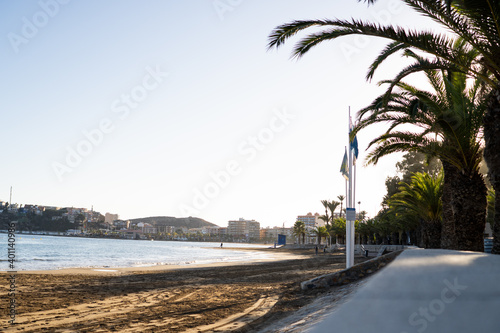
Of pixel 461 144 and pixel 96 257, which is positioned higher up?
pixel 461 144

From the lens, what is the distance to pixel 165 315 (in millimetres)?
8461

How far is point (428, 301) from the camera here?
159 inches

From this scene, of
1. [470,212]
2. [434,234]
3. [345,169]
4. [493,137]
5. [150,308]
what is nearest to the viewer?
[493,137]

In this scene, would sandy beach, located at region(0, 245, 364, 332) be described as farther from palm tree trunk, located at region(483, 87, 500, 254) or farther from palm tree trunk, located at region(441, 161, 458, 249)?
palm tree trunk, located at region(441, 161, 458, 249)


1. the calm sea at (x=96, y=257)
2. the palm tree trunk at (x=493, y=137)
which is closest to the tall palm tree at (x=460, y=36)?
the palm tree trunk at (x=493, y=137)

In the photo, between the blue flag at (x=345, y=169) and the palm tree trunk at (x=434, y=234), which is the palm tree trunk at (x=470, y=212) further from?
the palm tree trunk at (x=434, y=234)

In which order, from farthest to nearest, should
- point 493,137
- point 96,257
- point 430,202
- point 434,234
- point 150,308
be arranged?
point 96,257, point 434,234, point 430,202, point 150,308, point 493,137

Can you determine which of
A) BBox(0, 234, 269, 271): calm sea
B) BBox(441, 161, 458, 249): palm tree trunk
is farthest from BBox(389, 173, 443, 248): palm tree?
BBox(0, 234, 269, 271): calm sea

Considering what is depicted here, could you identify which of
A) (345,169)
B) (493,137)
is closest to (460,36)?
(493,137)

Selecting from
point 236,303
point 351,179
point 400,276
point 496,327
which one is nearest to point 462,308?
point 496,327

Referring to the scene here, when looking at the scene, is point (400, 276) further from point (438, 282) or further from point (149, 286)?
point (149, 286)

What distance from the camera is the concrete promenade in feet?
11.6

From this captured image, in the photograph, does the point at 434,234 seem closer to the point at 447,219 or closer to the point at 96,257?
the point at 447,219

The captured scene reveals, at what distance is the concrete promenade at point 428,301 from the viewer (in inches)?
139
